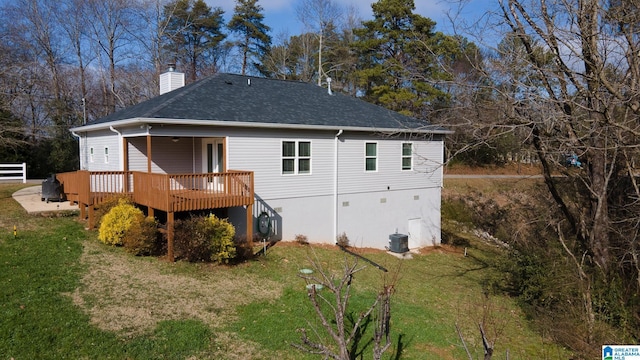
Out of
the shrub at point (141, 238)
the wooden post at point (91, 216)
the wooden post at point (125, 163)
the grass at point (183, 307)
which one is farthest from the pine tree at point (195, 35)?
the shrub at point (141, 238)

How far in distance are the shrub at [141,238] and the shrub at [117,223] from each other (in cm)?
18

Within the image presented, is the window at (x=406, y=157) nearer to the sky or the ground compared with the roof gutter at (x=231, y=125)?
nearer to the ground

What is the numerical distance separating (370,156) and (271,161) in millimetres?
4348

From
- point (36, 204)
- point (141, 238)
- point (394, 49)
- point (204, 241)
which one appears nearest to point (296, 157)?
point (204, 241)

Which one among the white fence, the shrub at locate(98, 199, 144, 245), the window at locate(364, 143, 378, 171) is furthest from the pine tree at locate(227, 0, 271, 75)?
the shrub at locate(98, 199, 144, 245)

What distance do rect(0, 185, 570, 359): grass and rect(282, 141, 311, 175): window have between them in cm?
317

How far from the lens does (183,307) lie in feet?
27.2

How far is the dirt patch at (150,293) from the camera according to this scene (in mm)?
7656

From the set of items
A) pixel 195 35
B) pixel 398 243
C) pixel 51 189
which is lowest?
pixel 398 243

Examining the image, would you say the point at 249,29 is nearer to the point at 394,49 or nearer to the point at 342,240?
the point at 394,49

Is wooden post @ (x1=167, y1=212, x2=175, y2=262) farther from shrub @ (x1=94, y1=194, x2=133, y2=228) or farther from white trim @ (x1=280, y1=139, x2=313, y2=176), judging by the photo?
white trim @ (x1=280, y1=139, x2=313, y2=176)

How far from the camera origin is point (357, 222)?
16891 mm

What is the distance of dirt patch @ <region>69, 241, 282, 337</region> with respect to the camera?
766cm

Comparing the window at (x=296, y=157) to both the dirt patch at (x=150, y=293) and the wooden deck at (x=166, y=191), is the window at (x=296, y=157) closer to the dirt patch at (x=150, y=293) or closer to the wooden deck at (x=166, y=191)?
the wooden deck at (x=166, y=191)
